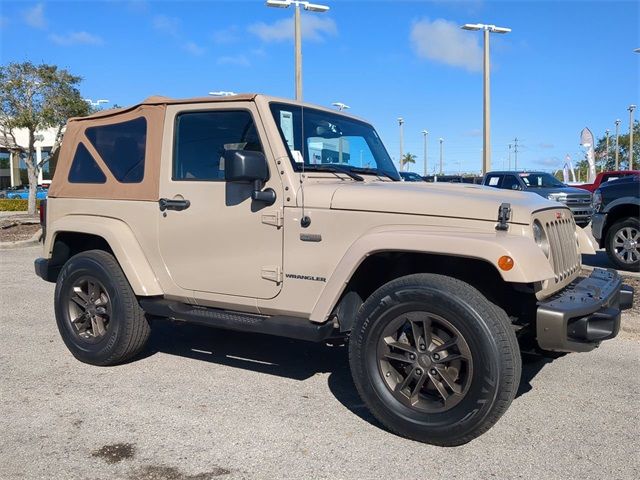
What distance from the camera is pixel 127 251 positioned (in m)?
4.55

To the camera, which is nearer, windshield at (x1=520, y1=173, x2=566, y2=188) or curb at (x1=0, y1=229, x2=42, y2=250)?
curb at (x1=0, y1=229, x2=42, y2=250)

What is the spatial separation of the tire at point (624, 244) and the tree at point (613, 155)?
137 feet

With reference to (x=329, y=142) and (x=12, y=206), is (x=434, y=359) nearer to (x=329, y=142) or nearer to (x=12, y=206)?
(x=329, y=142)

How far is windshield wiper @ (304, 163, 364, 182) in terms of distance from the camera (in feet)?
13.6

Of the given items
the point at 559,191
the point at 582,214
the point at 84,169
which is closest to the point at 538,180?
the point at 559,191

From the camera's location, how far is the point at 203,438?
352cm

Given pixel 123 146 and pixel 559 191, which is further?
pixel 559 191

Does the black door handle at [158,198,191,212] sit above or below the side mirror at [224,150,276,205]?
below

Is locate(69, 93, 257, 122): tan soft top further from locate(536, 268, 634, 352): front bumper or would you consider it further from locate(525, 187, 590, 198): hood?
locate(525, 187, 590, 198): hood

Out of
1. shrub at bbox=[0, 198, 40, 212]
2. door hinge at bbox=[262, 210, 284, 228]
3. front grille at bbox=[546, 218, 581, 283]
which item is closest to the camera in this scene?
front grille at bbox=[546, 218, 581, 283]

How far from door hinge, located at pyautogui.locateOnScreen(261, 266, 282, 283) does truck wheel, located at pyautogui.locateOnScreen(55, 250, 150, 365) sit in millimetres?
1277

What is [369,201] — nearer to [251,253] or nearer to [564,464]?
A: [251,253]

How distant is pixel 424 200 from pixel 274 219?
3.25ft

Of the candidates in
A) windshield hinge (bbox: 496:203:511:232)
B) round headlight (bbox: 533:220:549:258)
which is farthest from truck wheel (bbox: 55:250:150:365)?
round headlight (bbox: 533:220:549:258)
